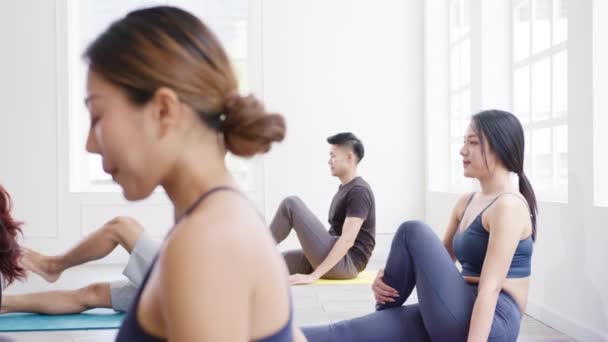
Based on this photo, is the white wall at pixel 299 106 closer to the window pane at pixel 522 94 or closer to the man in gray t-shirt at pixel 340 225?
the man in gray t-shirt at pixel 340 225

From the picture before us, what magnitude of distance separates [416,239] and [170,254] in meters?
1.74

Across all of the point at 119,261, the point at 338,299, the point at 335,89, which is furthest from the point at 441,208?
the point at 119,261

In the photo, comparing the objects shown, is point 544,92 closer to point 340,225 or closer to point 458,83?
point 340,225

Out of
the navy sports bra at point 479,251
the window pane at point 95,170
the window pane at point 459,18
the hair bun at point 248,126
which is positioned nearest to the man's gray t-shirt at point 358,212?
the navy sports bra at point 479,251

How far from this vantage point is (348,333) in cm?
244

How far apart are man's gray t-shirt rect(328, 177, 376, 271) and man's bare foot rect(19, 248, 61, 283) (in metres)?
1.75

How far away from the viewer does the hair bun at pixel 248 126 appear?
803 mm

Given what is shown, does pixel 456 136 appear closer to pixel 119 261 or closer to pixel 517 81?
pixel 517 81

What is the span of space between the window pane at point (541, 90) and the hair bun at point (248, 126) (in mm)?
3398

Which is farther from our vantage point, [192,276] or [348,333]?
[348,333]

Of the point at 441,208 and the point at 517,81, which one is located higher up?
the point at 517,81

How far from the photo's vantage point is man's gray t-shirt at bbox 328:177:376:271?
14.5ft

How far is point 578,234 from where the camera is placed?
3.25 meters

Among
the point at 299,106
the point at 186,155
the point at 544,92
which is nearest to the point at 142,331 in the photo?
the point at 186,155
